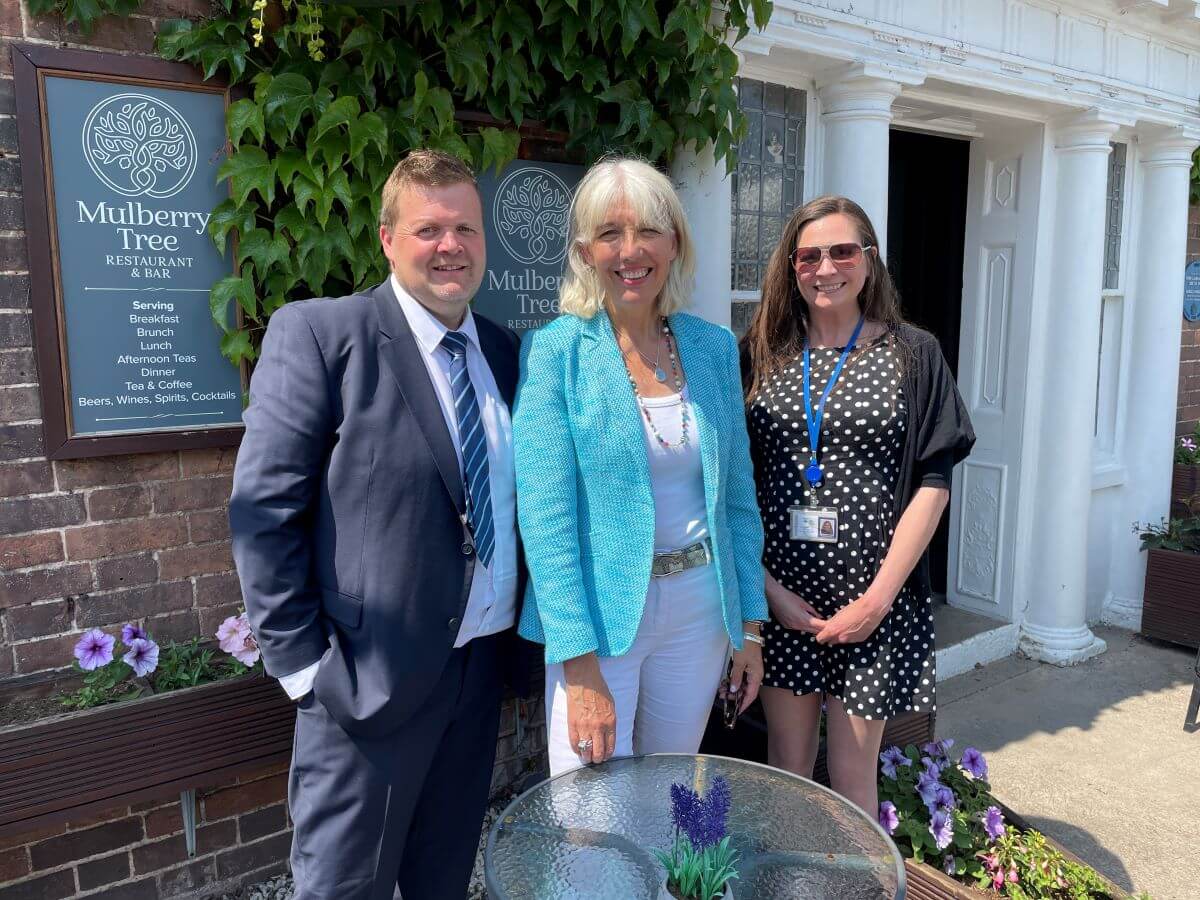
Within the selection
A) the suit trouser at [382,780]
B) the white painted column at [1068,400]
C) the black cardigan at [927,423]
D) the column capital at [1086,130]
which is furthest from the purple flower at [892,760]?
the column capital at [1086,130]

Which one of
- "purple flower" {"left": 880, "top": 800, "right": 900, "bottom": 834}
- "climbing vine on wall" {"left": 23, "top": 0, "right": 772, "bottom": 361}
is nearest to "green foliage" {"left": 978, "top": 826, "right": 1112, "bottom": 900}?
"purple flower" {"left": 880, "top": 800, "right": 900, "bottom": 834}

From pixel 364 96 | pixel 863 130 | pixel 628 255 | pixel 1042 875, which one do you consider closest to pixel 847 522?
pixel 628 255

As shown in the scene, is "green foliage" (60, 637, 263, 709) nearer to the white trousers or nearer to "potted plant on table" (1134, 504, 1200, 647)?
the white trousers

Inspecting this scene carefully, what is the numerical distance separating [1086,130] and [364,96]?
381cm

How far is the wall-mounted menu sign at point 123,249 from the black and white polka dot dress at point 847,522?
1.52 m

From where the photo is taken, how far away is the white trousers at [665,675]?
199 centimetres

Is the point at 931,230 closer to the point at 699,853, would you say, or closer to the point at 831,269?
the point at 831,269

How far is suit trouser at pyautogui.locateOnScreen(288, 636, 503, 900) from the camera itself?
6.07 ft

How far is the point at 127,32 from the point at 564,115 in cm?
124

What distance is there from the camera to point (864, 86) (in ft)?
12.0

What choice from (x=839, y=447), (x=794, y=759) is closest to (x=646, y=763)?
(x=794, y=759)

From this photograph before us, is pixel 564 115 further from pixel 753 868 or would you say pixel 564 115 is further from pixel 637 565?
pixel 753 868

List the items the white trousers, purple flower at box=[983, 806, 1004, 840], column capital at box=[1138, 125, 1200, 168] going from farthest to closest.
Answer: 1. column capital at box=[1138, 125, 1200, 168]
2. purple flower at box=[983, 806, 1004, 840]
3. the white trousers

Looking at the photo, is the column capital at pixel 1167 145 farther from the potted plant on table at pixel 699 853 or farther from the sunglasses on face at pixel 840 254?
the potted plant on table at pixel 699 853
